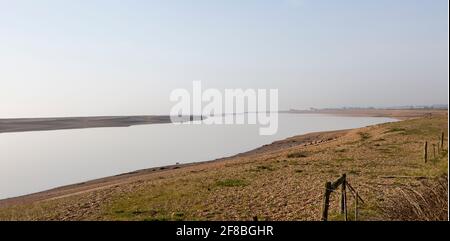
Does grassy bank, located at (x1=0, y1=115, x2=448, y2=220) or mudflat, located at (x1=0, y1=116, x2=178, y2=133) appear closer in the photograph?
grassy bank, located at (x1=0, y1=115, x2=448, y2=220)

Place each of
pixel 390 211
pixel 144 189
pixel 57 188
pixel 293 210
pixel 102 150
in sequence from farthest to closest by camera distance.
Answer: pixel 102 150, pixel 57 188, pixel 144 189, pixel 293 210, pixel 390 211

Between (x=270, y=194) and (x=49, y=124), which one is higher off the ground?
(x=270, y=194)

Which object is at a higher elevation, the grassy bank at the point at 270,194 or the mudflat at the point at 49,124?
the grassy bank at the point at 270,194

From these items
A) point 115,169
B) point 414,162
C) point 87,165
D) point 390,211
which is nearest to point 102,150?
point 87,165

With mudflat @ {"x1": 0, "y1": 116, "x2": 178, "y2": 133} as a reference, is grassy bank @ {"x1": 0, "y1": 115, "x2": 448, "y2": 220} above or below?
above

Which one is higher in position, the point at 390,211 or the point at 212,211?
the point at 390,211

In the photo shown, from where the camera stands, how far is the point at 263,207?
39.6 feet

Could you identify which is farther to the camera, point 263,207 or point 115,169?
point 115,169

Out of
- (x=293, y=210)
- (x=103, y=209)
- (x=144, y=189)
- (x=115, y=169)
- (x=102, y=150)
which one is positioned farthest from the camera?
(x=102, y=150)

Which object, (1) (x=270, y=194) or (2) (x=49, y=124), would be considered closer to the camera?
(1) (x=270, y=194)

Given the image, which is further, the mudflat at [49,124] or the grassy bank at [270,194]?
the mudflat at [49,124]
